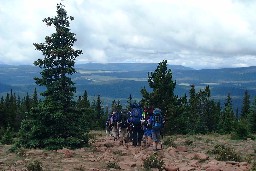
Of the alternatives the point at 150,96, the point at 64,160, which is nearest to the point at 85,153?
the point at 64,160

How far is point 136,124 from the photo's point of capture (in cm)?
2083

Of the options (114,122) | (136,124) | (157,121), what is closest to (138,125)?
(136,124)

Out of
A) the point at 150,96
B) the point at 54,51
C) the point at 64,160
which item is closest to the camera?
the point at 64,160

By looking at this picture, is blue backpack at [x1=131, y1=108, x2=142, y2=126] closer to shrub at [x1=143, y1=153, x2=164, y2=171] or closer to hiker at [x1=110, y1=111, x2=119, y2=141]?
hiker at [x1=110, y1=111, x2=119, y2=141]

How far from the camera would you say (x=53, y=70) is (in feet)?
69.6

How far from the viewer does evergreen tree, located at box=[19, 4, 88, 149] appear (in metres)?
20.3

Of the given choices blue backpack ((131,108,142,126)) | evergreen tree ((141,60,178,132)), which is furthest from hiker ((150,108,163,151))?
evergreen tree ((141,60,178,132))

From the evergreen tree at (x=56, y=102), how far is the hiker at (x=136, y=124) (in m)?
3.05

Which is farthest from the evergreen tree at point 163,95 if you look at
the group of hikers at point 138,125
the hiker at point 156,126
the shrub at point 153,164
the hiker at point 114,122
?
the shrub at point 153,164

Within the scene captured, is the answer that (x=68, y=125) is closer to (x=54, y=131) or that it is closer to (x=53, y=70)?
(x=54, y=131)

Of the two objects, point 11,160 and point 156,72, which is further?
point 156,72

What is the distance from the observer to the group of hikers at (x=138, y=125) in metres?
19.2

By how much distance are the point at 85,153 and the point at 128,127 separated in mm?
4928

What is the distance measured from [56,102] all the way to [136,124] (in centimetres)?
496
